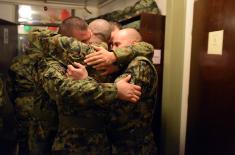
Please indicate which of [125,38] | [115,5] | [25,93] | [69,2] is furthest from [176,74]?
[69,2]

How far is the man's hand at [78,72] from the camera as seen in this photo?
1470 mm

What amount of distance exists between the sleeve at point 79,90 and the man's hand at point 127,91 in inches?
1.4

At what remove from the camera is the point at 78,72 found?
4.81 ft

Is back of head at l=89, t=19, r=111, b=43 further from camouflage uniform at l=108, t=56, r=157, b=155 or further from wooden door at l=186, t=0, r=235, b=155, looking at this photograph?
wooden door at l=186, t=0, r=235, b=155

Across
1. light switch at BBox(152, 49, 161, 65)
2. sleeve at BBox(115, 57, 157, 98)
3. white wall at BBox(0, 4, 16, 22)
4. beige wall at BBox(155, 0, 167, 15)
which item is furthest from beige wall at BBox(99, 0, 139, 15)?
sleeve at BBox(115, 57, 157, 98)

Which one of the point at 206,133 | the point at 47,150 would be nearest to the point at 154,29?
the point at 206,133

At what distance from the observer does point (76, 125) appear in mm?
1587

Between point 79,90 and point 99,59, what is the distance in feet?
0.73

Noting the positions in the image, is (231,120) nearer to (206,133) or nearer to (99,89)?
(206,133)

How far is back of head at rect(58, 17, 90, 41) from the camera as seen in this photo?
1.64 meters

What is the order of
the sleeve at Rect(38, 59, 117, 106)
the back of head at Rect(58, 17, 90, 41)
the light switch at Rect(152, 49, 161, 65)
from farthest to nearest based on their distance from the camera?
the light switch at Rect(152, 49, 161, 65)
the back of head at Rect(58, 17, 90, 41)
the sleeve at Rect(38, 59, 117, 106)

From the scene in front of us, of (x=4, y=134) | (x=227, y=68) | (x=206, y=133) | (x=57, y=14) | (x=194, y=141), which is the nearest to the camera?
(x=227, y=68)

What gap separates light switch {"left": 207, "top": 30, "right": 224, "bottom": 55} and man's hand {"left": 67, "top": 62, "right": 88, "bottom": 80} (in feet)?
2.62

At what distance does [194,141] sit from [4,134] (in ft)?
6.88
